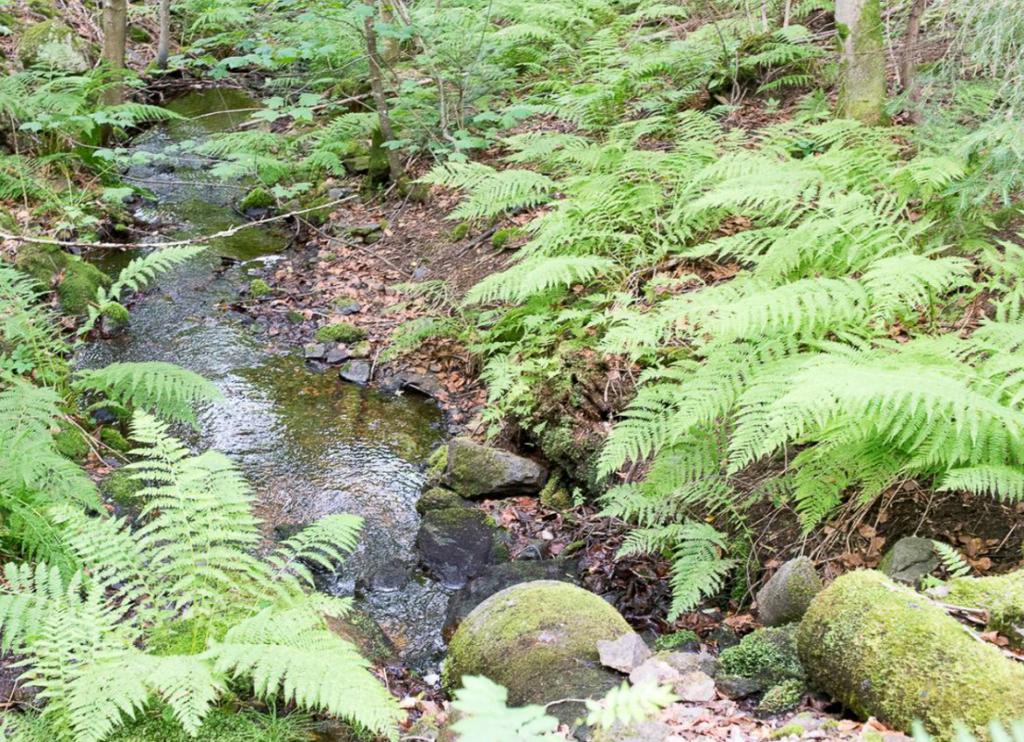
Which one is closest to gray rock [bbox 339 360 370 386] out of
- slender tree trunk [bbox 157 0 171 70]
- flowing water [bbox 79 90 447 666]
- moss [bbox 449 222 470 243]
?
flowing water [bbox 79 90 447 666]

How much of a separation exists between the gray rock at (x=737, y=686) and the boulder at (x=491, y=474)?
93.7 inches

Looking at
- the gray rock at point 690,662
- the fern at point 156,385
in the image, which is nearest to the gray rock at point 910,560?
the gray rock at point 690,662

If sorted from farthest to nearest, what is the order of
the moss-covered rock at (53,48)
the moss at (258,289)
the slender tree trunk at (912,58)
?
the moss-covered rock at (53,48)
the moss at (258,289)
the slender tree trunk at (912,58)

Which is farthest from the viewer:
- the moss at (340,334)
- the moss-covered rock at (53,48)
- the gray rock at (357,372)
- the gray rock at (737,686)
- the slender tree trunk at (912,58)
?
the moss-covered rock at (53,48)

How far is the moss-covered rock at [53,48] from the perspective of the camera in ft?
33.5

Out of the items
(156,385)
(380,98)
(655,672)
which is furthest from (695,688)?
(380,98)

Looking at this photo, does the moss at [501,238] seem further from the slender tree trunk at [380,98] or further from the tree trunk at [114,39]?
the tree trunk at [114,39]

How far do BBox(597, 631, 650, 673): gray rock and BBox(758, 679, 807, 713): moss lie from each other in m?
0.46

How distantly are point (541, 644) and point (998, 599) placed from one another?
1.59m

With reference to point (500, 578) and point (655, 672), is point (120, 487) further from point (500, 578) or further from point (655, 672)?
point (655, 672)

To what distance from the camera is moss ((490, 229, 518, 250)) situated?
7281mm

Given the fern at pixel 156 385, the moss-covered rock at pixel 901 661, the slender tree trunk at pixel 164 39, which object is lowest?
the fern at pixel 156 385

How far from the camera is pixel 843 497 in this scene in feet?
12.4

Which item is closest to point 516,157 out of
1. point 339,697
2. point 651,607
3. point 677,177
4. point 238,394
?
point 677,177
